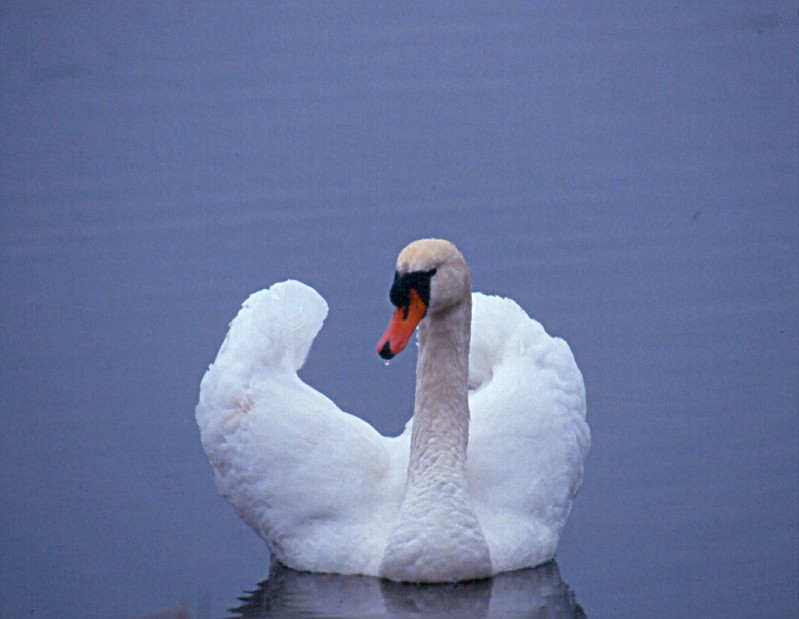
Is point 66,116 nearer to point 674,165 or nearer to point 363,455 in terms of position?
point 674,165

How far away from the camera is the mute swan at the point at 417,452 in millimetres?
8781

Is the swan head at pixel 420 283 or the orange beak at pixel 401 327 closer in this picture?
the orange beak at pixel 401 327

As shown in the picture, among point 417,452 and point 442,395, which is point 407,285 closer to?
point 442,395

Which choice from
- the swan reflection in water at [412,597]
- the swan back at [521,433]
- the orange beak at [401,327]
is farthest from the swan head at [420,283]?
the swan reflection in water at [412,597]

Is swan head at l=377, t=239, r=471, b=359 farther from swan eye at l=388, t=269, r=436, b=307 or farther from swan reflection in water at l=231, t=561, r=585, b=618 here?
swan reflection in water at l=231, t=561, r=585, b=618

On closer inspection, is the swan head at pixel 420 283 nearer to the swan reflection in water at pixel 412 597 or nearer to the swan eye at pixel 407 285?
the swan eye at pixel 407 285

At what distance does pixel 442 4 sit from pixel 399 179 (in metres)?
4.22

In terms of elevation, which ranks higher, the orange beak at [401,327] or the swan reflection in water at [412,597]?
the orange beak at [401,327]

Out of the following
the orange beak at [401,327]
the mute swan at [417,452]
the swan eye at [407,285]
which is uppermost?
the swan eye at [407,285]

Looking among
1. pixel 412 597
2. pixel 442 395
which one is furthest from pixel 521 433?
pixel 412 597

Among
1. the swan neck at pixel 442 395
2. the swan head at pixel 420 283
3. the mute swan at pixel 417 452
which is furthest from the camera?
the swan neck at pixel 442 395

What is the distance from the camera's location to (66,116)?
16.7 metres

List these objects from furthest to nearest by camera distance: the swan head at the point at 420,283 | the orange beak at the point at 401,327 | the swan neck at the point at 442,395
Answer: the swan neck at the point at 442,395 < the swan head at the point at 420,283 < the orange beak at the point at 401,327

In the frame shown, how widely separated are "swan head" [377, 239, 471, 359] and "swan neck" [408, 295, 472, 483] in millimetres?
244
